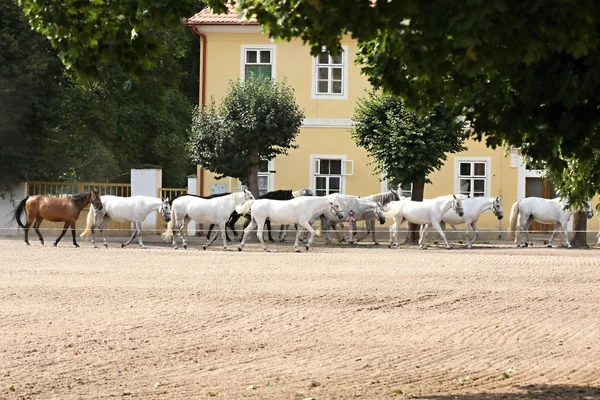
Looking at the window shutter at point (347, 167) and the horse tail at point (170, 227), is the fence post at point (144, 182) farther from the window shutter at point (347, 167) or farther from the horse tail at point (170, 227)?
the window shutter at point (347, 167)

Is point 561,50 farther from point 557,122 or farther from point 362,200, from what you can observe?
point 362,200

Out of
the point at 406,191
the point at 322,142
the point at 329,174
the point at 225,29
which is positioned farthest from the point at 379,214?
the point at 225,29

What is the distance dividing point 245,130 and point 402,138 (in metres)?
4.51

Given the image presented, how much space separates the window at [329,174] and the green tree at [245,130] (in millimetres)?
4169

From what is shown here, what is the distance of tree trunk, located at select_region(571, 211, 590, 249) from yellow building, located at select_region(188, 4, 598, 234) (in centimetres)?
381

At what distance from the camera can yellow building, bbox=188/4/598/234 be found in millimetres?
39062

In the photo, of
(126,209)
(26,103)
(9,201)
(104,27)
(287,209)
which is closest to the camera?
(104,27)

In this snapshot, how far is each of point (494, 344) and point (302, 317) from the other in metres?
3.01

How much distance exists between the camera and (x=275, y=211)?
1200 inches

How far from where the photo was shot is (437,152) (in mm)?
33625

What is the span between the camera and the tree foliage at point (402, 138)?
33406mm

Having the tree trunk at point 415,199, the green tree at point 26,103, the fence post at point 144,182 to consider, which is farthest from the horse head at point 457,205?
the green tree at point 26,103

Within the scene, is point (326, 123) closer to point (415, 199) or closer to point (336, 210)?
point (415, 199)

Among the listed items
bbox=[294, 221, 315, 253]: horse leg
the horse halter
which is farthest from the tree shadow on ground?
Result: the horse halter
